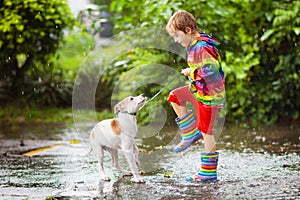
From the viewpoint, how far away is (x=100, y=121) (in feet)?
14.7

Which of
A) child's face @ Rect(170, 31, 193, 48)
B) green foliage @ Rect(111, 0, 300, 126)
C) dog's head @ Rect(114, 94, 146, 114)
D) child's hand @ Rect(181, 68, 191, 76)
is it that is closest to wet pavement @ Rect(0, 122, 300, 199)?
dog's head @ Rect(114, 94, 146, 114)

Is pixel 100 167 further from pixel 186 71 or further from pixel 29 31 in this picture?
pixel 29 31

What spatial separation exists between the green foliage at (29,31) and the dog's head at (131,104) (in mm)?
4734

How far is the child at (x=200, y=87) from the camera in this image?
4207 mm

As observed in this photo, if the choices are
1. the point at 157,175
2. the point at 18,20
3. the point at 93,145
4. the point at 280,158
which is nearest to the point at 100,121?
the point at 93,145

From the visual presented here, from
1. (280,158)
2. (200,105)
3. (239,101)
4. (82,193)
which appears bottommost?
(239,101)

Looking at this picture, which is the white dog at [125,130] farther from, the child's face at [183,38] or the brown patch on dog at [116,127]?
the child's face at [183,38]

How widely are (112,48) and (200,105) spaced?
1.03 m

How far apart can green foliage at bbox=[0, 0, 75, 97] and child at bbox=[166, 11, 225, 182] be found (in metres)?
4.82

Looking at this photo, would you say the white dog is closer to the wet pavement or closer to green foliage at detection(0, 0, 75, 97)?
the wet pavement

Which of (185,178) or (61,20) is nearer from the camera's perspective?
(185,178)

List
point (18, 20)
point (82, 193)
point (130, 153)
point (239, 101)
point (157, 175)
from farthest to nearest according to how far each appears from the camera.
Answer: point (18, 20) < point (239, 101) < point (157, 175) < point (130, 153) < point (82, 193)

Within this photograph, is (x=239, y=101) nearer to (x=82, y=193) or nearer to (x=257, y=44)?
(x=257, y=44)

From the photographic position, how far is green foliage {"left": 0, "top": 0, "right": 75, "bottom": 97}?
8883 millimetres
